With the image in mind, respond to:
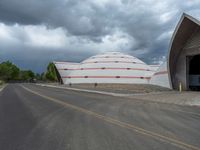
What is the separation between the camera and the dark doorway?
154 feet

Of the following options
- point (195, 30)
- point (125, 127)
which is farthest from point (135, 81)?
point (125, 127)

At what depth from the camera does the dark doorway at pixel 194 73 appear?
47.0m

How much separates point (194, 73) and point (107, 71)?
3309 centimetres

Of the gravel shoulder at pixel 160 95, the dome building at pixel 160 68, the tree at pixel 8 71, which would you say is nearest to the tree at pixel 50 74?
the tree at pixel 8 71

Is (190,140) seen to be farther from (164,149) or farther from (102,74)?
(102,74)

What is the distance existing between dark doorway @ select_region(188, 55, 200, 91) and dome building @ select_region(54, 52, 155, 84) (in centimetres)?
2399

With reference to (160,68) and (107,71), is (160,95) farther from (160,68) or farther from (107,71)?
(107,71)

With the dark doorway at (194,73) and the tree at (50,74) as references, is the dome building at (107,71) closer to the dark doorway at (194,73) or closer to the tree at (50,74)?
the dark doorway at (194,73)

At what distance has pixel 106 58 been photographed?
286ft

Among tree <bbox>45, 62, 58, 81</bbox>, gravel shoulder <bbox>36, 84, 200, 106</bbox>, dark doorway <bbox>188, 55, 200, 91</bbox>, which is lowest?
gravel shoulder <bbox>36, 84, 200, 106</bbox>

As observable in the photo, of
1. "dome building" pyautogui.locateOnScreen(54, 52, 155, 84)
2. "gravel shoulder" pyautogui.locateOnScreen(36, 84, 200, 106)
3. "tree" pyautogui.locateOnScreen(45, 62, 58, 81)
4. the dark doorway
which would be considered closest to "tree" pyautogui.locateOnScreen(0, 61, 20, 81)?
"tree" pyautogui.locateOnScreen(45, 62, 58, 81)

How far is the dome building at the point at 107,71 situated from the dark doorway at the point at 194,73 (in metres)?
24.0

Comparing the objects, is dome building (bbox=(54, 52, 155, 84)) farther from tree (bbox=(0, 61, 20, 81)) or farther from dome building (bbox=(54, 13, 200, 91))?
tree (bbox=(0, 61, 20, 81))

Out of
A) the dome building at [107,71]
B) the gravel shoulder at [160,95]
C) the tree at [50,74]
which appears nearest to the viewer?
the gravel shoulder at [160,95]
